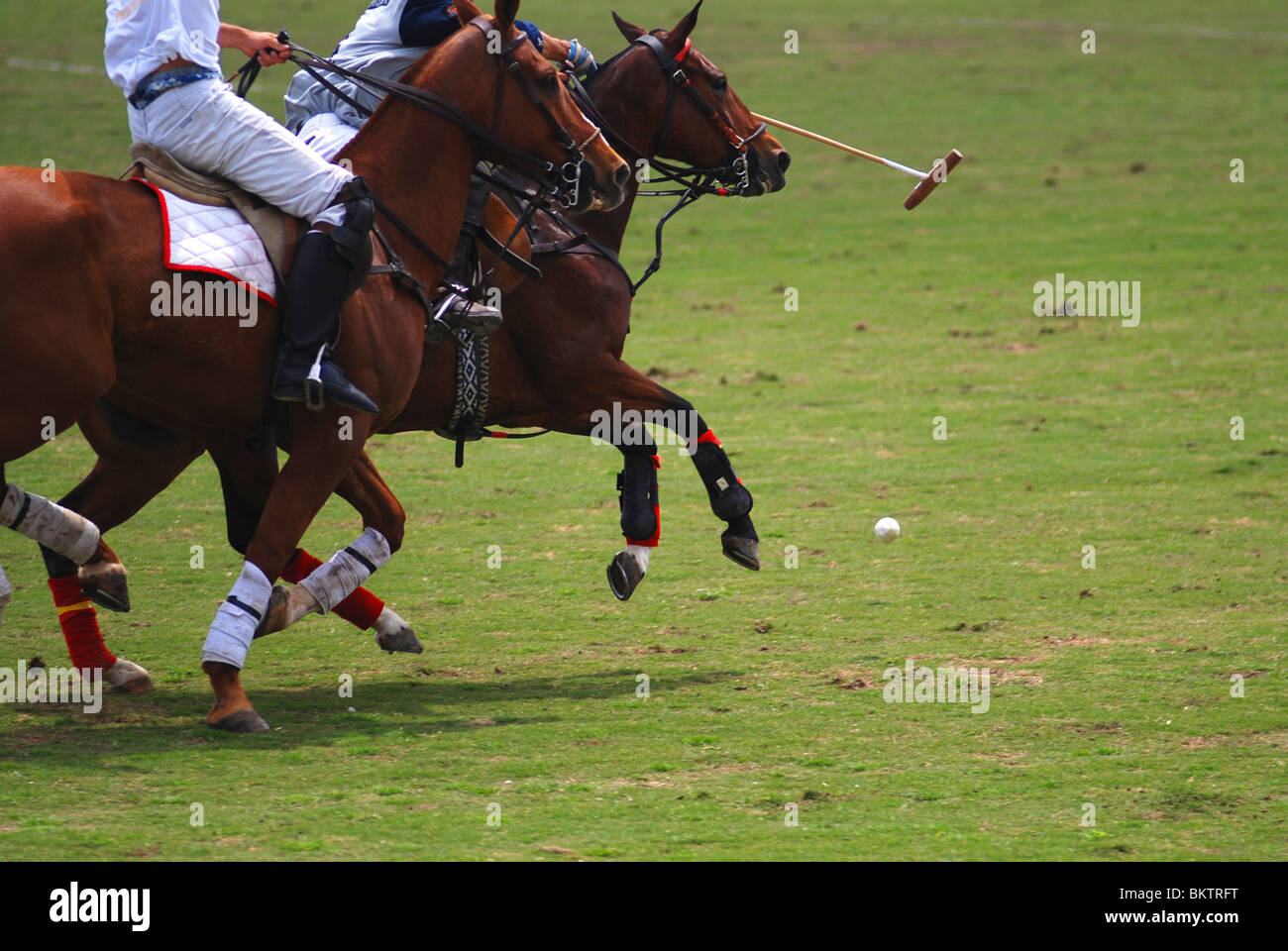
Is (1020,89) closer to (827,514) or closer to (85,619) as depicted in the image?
(827,514)

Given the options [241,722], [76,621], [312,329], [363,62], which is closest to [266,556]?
[241,722]

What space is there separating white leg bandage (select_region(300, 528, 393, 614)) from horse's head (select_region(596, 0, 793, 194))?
95.9 inches

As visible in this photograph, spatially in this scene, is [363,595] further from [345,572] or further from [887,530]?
[887,530]

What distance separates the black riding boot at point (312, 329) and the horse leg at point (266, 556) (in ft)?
0.87

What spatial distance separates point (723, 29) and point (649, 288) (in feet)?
44.1

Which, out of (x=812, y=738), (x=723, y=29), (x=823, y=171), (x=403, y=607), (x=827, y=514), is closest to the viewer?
(x=812, y=738)

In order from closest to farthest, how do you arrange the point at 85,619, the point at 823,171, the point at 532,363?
the point at 85,619, the point at 532,363, the point at 823,171

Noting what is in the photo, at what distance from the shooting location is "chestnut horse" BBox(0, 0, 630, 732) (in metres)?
5.65

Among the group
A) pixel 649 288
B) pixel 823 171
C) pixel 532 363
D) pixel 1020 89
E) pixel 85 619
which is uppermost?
pixel 1020 89

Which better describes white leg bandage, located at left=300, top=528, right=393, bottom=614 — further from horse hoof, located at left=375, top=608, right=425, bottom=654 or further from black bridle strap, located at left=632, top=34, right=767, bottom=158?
black bridle strap, located at left=632, top=34, right=767, bottom=158

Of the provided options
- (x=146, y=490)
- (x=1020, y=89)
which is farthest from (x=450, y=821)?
(x=1020, y=89)

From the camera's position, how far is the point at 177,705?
22.2ft

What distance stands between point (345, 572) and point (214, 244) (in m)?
1.71

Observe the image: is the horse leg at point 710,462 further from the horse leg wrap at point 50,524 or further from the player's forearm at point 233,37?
the horse leg wrap at point 50,524
